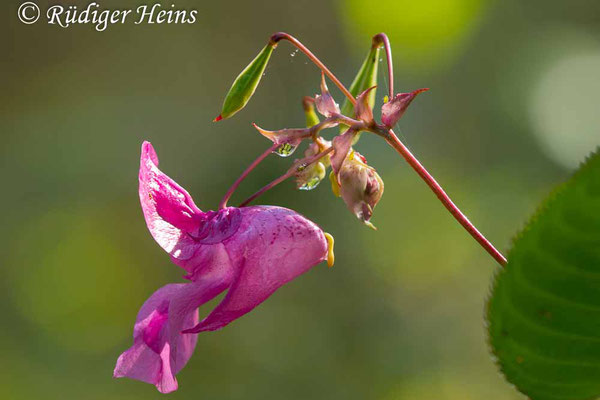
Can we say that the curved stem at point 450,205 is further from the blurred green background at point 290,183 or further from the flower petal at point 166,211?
the blurred green background at point 290,183

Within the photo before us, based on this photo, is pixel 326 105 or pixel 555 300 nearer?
pixel 555 300

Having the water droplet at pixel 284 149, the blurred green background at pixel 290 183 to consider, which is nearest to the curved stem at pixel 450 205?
the water droplet at pixel 284 149

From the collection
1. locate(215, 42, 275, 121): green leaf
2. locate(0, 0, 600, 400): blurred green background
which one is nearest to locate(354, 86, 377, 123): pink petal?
locate(215, 42, 275, 121): green leaf

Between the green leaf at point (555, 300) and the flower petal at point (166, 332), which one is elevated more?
the green leaf at point (555, 300)

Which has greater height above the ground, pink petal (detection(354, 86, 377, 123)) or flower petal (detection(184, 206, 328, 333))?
pink petal (detection(354, 86, 377, 123))

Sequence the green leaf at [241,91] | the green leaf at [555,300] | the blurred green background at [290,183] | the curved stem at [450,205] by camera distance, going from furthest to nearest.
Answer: the blurred green background at [290,183] < the green leaf at [241,91] < the curved stem at [450,205] < the green leaf at [555,300]

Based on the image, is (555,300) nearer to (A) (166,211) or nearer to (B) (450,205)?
(B) (450,205)

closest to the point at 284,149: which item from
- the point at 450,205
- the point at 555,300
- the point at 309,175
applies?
the point at 309,175

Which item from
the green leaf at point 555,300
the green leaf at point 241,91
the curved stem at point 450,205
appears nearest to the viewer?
the green leaf at point 555,300

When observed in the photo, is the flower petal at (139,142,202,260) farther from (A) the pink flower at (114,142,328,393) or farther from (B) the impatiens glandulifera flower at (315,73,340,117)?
(B) the impatiens glandulifera flower at (315,73,340,117)
